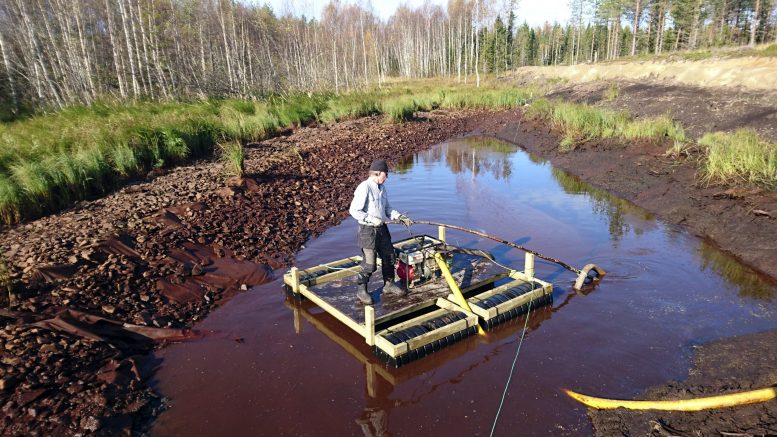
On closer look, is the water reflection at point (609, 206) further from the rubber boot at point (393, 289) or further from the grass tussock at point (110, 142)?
the grass tussock at point (110, 142)

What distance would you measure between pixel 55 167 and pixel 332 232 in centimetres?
532

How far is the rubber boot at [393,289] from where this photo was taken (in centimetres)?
619

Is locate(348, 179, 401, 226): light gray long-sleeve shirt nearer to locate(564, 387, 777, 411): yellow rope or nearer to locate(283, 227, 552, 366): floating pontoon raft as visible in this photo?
locate(283, 227, 552, 366): floating pontoon raft

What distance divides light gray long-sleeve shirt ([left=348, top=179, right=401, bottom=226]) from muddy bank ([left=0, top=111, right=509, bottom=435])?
244cm

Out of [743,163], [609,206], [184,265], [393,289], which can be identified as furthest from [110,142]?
[743,163]

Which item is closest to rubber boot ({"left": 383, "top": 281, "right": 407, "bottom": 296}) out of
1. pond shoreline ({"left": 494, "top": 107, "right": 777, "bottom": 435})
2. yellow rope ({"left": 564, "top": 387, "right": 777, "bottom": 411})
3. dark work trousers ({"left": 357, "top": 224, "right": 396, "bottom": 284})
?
dark work trousers ({"left": 357, "top": 224, "right": 396, "bottom": 284})

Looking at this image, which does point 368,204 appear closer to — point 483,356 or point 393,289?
point 393,289

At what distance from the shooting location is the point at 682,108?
1797 cm

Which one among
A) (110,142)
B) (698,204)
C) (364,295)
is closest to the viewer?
(364,295)

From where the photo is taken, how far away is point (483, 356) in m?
5.38

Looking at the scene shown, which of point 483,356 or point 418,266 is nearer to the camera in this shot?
point 483,356

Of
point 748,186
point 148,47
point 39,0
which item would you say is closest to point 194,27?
point 148,47

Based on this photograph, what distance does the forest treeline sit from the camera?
19.7 metres

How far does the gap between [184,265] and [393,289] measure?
10.3 ft
